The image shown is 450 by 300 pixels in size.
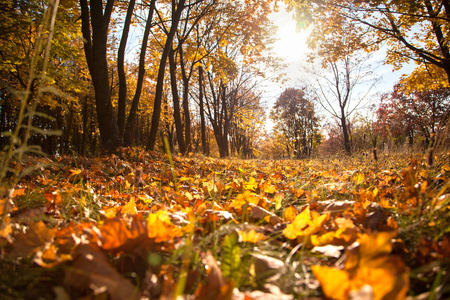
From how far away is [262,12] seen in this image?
28.5 feet

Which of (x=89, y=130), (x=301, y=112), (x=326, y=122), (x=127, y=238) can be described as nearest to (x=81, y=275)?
(x=127, y=238)

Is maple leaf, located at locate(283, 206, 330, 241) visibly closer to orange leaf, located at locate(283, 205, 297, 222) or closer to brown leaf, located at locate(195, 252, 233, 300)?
orange leaf, located at locate(283, 205, 297, 222)

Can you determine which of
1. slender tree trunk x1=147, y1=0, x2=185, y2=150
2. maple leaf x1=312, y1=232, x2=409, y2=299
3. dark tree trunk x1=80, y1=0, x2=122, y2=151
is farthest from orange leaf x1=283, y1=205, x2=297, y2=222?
slender tree trunk x1=147, y1=0, x2=185, y2=150

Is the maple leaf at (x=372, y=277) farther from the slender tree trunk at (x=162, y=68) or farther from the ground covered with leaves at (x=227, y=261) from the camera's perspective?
the slender tree trunk at (x=162, y=68)

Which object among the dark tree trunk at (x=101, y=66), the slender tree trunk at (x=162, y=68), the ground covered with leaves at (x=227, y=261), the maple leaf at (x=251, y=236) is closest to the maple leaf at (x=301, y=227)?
the ground covered with leaves at (x=227, y=261)

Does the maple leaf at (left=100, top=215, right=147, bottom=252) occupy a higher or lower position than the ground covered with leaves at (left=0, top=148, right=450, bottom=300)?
higher

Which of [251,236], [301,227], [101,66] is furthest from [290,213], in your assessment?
[101,66]

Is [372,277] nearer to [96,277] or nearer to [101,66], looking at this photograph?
[96,277]

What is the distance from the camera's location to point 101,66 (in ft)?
15.6

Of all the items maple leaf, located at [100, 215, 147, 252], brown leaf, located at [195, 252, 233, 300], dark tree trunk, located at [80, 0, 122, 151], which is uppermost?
dark tree trunk, located at [80, 0, 122, 151]

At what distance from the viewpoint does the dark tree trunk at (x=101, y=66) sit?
186 inches

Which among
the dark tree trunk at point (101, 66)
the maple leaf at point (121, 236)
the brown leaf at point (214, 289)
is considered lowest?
the brown leaf at point (214, 289)

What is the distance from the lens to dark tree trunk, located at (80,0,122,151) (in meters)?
4.73

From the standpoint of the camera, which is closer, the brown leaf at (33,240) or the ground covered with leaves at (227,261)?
the ground covered with leaves at (227,261)
